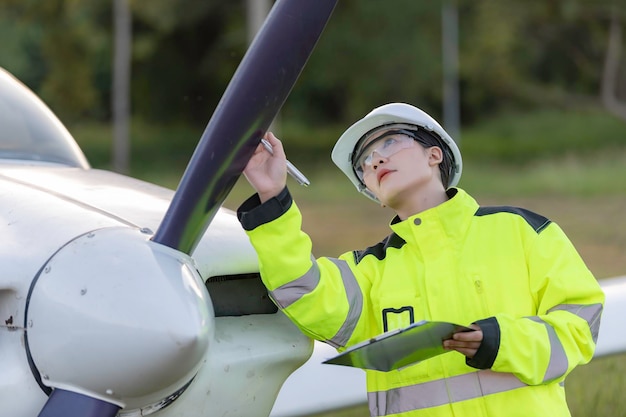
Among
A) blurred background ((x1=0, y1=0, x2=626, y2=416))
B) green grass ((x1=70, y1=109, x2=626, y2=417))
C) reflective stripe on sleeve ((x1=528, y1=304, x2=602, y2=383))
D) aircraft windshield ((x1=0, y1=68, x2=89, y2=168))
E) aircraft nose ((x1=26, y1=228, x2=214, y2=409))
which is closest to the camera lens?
aircraft nose ((x1=26, y1=228, x2=214, y2=409))

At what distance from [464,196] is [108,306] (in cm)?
105

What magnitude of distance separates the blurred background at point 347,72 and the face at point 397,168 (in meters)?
23.1

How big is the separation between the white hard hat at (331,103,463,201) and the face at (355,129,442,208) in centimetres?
4

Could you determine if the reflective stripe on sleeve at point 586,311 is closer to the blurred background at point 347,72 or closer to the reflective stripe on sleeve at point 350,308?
the reflective stripe on sleeve at point 350,308

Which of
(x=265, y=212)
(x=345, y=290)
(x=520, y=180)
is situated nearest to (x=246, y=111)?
(x=265, y=212)

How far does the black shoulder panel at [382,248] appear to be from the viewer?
2646mm

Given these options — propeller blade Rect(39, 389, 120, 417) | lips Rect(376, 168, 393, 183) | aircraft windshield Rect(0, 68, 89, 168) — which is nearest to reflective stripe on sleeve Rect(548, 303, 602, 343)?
lips Rect(376, 168, 393, 183)

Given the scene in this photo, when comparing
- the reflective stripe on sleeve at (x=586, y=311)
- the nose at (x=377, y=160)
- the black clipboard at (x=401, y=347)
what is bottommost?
the black clipboard at (x=401, y=347)

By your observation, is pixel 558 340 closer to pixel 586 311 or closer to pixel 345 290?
pixel 586 311

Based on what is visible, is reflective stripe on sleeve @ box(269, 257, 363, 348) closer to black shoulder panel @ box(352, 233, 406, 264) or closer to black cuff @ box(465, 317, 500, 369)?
black shoulder panel @ box(352, 233, 406, 264)

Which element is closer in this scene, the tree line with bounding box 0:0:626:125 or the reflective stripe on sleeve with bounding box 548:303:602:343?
the reflective stripe on sleeve with bounding box 548:303:602:343

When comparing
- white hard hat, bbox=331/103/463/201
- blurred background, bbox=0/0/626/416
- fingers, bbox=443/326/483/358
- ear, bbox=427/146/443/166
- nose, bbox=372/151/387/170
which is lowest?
fingers, bbox=443/326/483/358

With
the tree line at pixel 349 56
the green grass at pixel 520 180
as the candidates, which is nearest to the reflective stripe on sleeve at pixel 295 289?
the green grass at pixel 520 180

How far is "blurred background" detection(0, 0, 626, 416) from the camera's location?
34156mm
